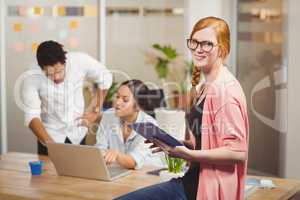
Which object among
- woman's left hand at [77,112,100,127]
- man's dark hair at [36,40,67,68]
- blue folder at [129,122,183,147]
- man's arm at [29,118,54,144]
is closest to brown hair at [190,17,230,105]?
blue folder at [129,122,183,147]

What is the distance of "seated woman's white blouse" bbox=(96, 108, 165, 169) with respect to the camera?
344 centimetres

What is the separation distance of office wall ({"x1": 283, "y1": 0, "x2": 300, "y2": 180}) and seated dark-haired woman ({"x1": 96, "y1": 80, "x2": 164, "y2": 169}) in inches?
78.9

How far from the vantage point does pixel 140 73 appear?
6703mm

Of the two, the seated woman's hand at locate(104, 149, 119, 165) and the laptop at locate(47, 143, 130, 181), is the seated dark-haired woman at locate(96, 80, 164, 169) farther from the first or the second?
the laptop at locate(47, 143, 130, 181)

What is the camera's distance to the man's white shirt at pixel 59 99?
167 inches

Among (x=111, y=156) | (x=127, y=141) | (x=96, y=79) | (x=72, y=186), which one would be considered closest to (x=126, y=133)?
(x=127, y=141)

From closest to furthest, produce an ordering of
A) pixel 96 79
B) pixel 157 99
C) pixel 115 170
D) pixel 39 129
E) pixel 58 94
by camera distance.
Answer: pixel 115 170 < pixel 39 129 < pixel 58 94 < pixel 96 79 < pixel 157 99

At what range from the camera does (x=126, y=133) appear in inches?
143

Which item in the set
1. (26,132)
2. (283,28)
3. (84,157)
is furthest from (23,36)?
(84,157)

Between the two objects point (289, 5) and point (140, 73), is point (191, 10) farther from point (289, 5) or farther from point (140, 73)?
point (289, 5)

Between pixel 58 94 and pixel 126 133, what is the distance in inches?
37.3

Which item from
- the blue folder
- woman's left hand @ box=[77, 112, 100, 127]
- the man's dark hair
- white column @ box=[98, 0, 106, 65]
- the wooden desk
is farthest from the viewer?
white column @ box=[98, 0, 106, 65]

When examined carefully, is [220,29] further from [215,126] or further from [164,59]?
[164,59]

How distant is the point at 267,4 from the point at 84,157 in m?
3.30
